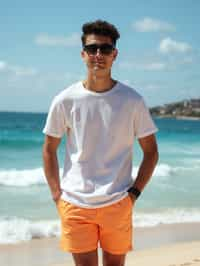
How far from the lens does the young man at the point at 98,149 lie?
2.56 m

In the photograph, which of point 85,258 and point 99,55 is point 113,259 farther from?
point 99,55

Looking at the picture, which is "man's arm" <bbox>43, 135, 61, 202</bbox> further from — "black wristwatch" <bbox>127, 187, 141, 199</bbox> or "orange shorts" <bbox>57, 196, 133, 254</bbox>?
"black wristwatch" <bbox>127, 187, 141, 199</bbox>

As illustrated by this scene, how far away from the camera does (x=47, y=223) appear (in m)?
7.52

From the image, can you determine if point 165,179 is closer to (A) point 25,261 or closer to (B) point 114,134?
(A) point 25,261

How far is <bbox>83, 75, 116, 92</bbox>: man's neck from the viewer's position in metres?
2.59

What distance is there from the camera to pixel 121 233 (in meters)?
2.62

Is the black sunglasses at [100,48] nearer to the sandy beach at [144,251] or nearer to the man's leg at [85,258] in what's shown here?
the man's leg at [85,258]

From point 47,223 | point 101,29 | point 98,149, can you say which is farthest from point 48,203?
point 101,29

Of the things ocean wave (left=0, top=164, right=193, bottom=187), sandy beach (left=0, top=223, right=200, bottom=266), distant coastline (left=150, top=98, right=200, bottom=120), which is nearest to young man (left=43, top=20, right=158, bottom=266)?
sandy beach (left=0, top=223, right=200, bottom=266)

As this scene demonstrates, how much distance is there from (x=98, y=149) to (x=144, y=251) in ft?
12.2

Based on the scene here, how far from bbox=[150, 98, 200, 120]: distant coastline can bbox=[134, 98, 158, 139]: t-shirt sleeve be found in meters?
111

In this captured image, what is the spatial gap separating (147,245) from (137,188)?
3860 millimetres

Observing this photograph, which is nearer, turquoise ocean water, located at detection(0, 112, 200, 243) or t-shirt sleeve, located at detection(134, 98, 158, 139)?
t-shirt sleeve, located at detection(134, 98, 158, 139)

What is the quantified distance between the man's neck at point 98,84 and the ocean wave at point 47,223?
14.2ft
